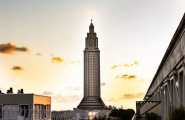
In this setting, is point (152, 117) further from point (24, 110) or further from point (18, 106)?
point (18, 106)

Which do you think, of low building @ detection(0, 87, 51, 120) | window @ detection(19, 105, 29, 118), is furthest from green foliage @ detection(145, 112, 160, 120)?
window @ detection(19, 105, 29, 118)

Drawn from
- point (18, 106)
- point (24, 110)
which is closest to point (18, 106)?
point (18, 106)

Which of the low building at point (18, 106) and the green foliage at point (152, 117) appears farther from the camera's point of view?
the low building at point (18, 106)

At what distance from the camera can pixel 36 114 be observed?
5356 centimetres

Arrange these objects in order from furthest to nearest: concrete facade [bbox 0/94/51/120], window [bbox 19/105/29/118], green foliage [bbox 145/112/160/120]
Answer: window [bbox 19/105/29/118] → concrete facade [bbox 0/94/51/120] → green foliage [bbox 145/112/160/120]

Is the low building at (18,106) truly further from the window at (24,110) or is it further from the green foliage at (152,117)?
the green foliage at (152,117)

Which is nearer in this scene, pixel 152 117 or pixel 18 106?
pixel 152 117

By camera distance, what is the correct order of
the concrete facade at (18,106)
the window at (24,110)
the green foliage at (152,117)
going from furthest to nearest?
the window at (24,110), the concrete facade at (18,106), the green foliage at (152,117)

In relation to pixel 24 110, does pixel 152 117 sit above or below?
below

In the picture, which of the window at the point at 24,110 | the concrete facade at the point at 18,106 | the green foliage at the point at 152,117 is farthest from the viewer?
the window at the point at 24,110

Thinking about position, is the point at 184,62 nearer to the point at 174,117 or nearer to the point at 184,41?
the point at 184,41

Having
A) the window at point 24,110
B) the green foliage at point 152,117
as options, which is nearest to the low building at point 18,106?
the window at point 24,110

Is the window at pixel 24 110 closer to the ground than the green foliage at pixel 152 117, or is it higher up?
higher up

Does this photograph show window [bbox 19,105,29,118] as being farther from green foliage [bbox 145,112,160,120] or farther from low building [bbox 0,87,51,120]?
green foliage [bbox 145,112,160,120]
